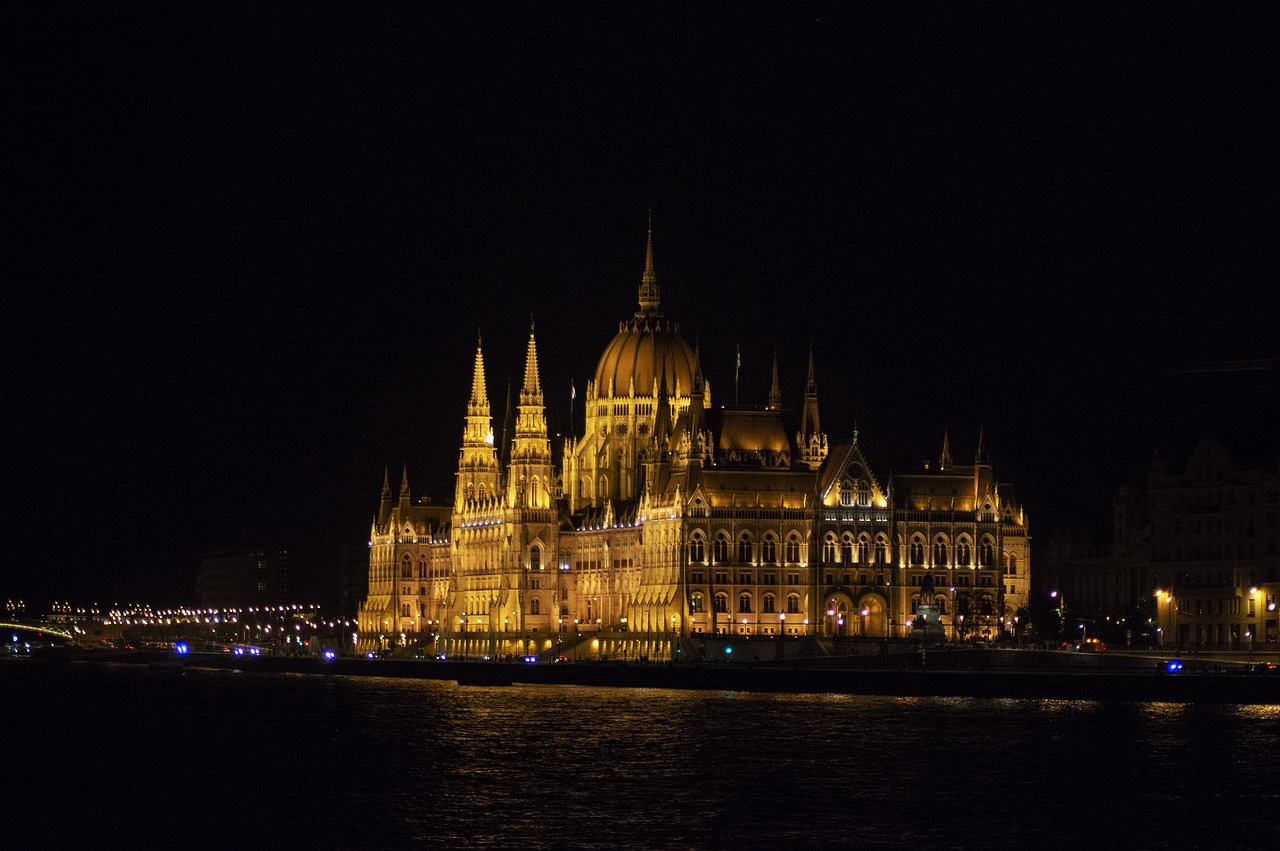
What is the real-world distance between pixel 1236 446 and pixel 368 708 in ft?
209

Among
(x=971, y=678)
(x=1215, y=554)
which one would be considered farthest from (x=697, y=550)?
(x=1215, y=554)

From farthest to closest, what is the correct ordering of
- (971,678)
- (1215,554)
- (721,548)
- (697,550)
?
(721,548)
(697,550)
(1215,554)
(971,678)

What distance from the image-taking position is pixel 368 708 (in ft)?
→ 537

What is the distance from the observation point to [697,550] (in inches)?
7830

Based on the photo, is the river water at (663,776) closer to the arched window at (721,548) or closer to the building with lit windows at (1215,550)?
the building with lit windows at (1215,550)

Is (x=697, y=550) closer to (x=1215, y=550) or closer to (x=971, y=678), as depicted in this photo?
(x=971, y=678)

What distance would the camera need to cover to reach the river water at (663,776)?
3649 inches

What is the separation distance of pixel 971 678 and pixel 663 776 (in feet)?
189

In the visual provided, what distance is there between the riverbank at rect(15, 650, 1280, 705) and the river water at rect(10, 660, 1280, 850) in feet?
8.94

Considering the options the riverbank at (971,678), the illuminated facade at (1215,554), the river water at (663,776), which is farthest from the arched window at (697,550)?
the river water at (663,776)

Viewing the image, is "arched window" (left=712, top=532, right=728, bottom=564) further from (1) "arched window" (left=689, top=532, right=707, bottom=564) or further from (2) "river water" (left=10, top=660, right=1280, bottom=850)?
(2) "river water" (left=10, top=660, right=1280, bottom=850)

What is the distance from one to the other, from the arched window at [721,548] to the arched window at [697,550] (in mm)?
967

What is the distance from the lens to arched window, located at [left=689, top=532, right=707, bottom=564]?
652ft

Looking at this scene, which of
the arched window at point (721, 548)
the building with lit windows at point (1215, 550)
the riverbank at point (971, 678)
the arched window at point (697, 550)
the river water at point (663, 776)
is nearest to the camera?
the river water at point (663, 776)
